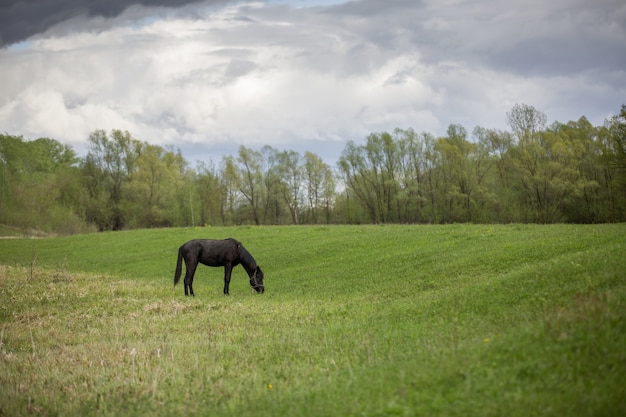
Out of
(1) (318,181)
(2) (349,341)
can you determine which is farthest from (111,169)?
(2) (349,341)

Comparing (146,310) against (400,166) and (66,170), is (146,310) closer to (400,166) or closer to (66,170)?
(400,166)

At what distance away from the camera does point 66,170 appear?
3322 inches

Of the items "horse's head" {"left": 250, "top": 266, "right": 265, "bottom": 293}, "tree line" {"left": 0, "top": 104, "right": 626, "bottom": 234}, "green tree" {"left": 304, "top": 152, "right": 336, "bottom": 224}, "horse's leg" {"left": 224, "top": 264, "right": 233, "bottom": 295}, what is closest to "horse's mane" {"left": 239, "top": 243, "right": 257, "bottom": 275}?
"horse's head" {"left": 250, "top": 266, "right": 265, "bottom": 293}

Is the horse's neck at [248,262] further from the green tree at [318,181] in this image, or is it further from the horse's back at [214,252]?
the green tree at [318,181]

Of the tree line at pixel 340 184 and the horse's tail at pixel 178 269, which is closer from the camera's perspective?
the horse's tail at pixel 178 269

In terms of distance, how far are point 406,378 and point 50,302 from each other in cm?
1666

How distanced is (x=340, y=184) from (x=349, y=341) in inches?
2708

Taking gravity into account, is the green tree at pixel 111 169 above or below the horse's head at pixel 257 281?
above

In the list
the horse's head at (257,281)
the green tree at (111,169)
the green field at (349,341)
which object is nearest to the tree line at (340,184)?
the green tree at (111,169)

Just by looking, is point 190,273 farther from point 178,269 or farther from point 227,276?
point 227,276

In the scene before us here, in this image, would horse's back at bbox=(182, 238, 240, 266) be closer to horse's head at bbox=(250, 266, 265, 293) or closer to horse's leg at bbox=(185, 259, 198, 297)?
horse's leg at bbox=(185, 259, 198, 297)

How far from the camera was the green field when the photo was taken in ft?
20.9

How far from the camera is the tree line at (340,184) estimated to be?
5612cm

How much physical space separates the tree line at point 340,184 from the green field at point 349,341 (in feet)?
119
